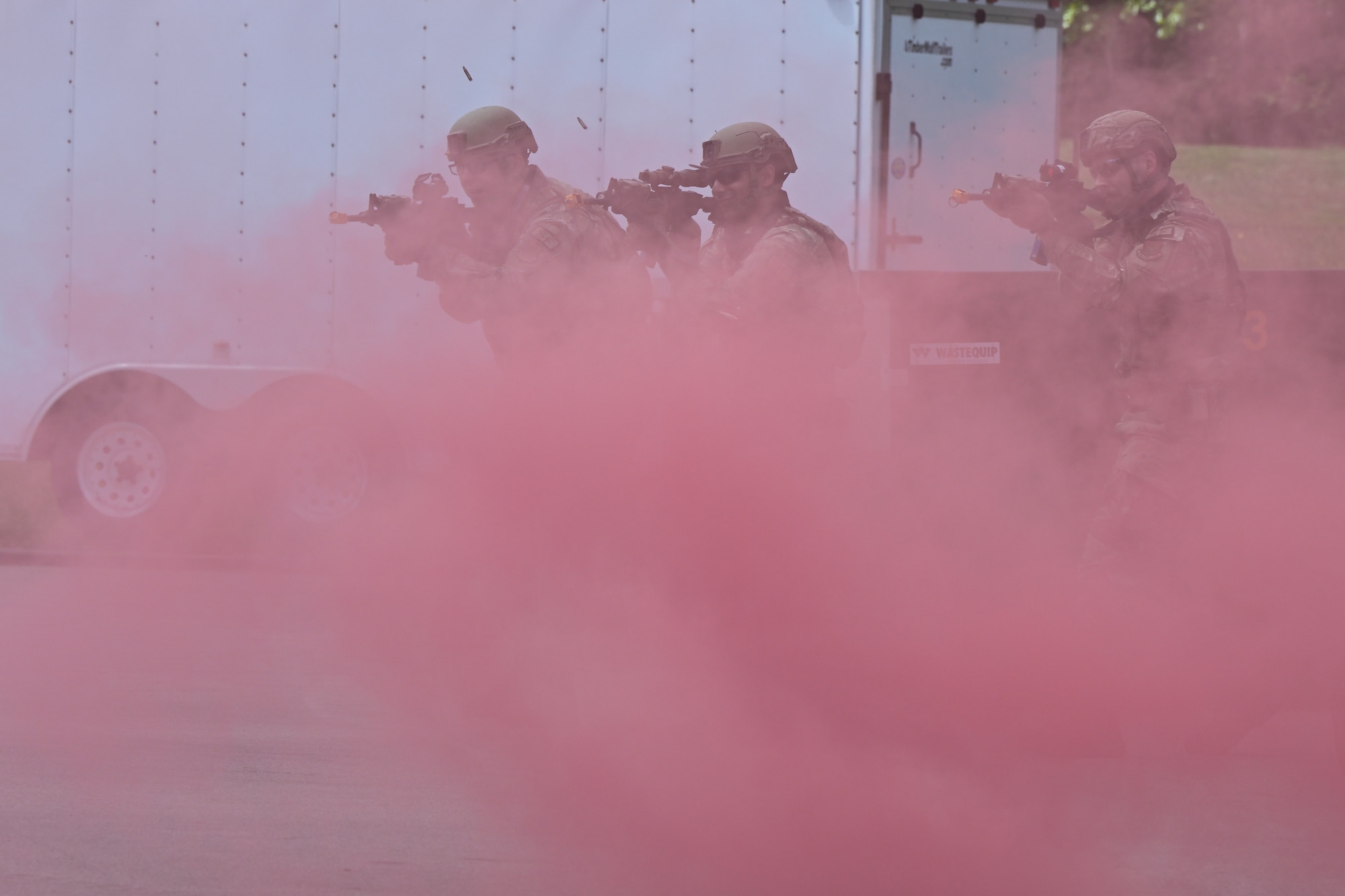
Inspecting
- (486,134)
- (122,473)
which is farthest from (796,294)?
(122,473)

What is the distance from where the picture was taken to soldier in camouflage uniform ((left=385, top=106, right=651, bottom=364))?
527cm

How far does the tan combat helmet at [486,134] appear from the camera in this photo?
5.42 m

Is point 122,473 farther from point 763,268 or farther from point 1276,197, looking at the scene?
point 1276,197

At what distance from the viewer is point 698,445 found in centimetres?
527

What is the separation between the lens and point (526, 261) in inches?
206

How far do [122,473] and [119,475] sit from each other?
18 mm

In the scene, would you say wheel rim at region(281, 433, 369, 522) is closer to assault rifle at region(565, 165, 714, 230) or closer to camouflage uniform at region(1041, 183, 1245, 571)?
assault rifle at region(565, 165, 714, 230)

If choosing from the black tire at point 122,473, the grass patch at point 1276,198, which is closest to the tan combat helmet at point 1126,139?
the black tire at point 122,473

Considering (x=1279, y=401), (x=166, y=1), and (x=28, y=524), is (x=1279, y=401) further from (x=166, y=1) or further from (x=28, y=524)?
(x=28, y=524)

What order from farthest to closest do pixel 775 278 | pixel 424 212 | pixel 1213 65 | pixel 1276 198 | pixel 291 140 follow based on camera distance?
pixel 1276 198
pixel 1213 65
pixel 291 140
pixel 424 212
pixel 775 278

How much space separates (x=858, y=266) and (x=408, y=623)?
3.08 metres

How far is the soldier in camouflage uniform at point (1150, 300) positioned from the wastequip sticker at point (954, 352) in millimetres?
1909

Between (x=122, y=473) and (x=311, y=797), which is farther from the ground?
(x=122, y=473)

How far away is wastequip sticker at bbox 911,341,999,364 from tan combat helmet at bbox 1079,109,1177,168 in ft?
6.58
